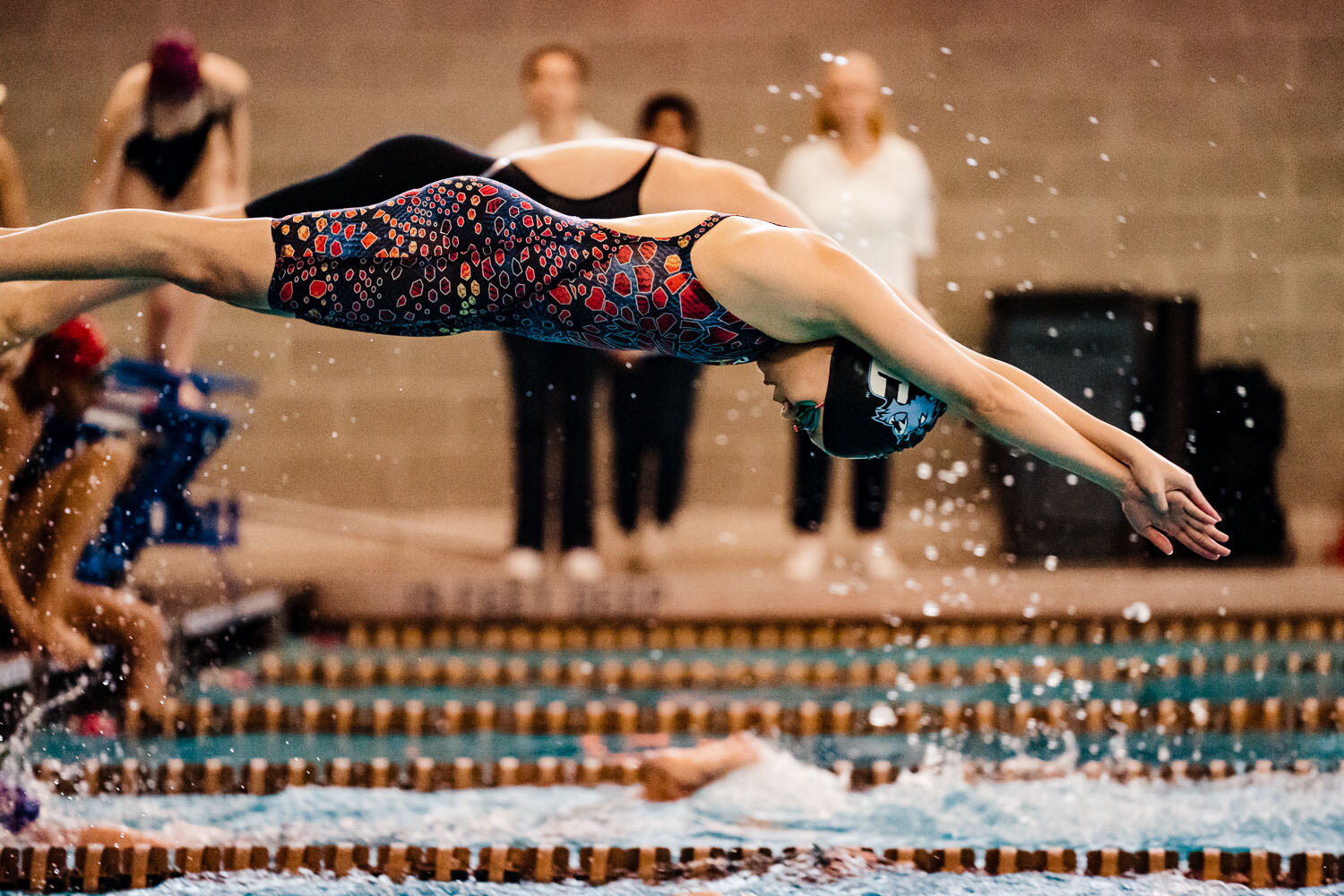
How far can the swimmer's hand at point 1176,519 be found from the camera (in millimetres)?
2049

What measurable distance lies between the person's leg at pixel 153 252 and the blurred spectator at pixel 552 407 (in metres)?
2.66

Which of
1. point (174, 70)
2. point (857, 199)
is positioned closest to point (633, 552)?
point (857, 199)

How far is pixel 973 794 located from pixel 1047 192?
457 centimetres

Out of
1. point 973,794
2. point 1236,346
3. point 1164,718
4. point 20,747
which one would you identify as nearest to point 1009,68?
point 1236,346

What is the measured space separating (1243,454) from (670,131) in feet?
10.3

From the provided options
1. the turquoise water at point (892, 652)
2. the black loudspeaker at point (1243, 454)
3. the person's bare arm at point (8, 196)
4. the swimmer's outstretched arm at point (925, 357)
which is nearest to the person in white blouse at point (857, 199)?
the turquoise water at point (892, 652)

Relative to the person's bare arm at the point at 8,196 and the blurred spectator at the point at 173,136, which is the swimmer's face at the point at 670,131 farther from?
the person's bare arm at the point at 8,196

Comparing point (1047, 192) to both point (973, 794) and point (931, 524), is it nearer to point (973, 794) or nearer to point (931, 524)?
point (931, 524)

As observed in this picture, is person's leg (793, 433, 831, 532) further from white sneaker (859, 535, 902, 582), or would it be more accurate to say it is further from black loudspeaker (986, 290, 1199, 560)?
black loudspeaker (986, 290, 1199, 560)

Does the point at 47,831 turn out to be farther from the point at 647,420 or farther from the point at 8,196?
the point at 647,420

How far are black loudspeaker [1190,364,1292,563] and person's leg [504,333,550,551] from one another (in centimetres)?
295

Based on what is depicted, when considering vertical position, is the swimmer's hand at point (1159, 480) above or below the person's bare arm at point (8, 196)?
below

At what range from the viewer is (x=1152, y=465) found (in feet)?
6.70

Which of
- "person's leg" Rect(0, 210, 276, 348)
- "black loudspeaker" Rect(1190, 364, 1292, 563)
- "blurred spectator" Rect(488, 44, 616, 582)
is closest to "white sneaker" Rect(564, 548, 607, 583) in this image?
"blurred spectator" Rect(488, 44, 616, 582)
